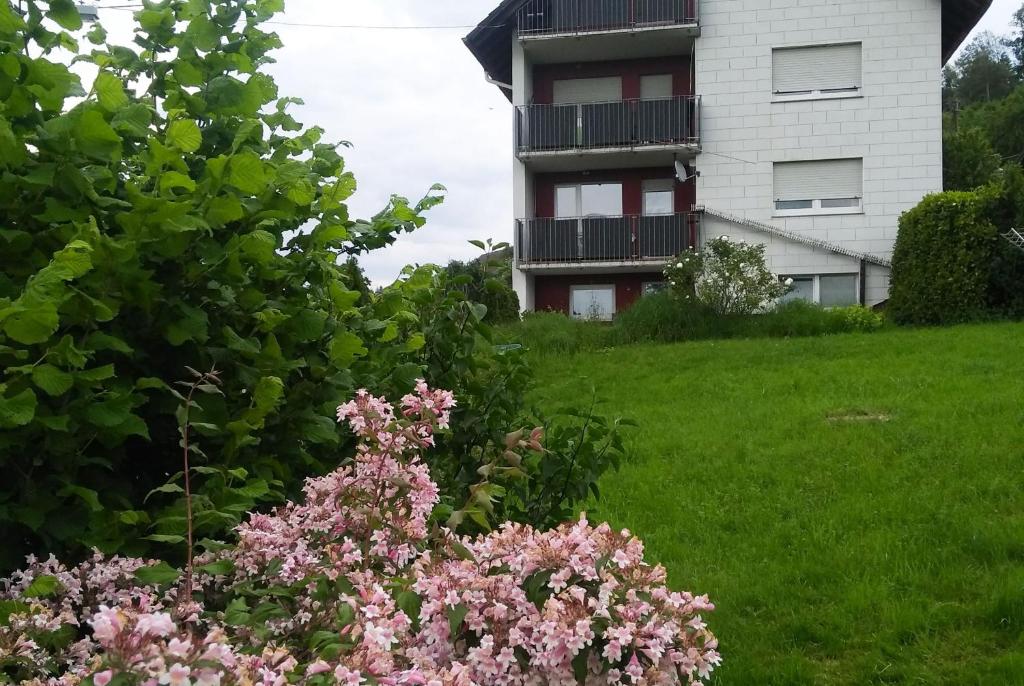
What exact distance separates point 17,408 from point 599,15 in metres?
19.1

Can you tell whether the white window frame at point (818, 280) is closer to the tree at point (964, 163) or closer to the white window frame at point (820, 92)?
the white window frame at point (820, 92)

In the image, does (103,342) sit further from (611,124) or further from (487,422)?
(611,124)

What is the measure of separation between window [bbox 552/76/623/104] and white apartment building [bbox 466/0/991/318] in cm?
74

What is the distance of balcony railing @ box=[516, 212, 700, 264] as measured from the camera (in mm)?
18781

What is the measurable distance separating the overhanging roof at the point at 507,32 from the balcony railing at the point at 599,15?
0.45 meters

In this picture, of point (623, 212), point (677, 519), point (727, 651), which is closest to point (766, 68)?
point (623, 212)

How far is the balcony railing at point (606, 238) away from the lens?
739 inches

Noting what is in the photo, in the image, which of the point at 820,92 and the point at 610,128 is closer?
the point at 820,92

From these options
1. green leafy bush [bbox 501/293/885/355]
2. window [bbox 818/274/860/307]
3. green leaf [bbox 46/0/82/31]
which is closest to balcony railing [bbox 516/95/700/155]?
window [bbox 818/274/860/307]

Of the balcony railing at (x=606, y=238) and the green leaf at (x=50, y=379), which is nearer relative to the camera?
the green leaf at (x=50, y=379)

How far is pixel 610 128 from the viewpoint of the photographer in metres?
19.0

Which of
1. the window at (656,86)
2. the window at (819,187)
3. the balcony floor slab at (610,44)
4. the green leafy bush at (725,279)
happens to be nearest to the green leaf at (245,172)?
the green leafy bush at (725,279)

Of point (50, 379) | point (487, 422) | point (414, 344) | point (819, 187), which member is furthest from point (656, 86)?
point (50, 379)

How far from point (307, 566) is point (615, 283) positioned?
18.4m
